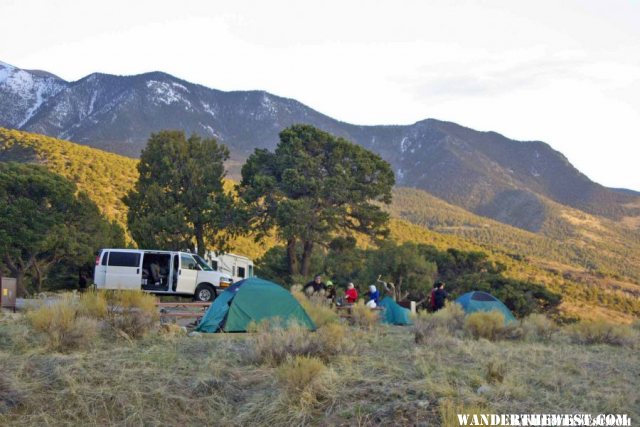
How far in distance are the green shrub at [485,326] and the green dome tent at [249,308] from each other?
11.6 feet

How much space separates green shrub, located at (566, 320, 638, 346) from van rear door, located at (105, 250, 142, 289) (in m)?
14.0

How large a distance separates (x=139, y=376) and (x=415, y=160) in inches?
6617

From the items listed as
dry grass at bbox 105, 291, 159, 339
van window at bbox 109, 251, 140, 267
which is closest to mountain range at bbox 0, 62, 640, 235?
van window at bbox 109, 251, 140, 267

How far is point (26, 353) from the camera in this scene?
33.1 feet

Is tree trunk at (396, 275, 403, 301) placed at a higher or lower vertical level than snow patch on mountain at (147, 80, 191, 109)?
lower

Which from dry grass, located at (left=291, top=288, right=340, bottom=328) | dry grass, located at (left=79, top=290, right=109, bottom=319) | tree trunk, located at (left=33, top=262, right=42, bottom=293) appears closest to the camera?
dry grass, located at (left=79, top=290, right=109, bottom=319)

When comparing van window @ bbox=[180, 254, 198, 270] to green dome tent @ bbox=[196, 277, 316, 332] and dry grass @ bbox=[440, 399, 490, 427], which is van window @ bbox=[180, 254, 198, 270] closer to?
green dome tent @ bbox=[196, 277, 316, 332]

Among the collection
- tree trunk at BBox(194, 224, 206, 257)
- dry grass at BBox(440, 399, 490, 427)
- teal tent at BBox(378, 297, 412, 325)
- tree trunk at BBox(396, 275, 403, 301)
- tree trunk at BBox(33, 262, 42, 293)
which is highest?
tree trunk at BBox(194, 224, 206, 257)

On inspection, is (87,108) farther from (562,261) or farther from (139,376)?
(139,376)

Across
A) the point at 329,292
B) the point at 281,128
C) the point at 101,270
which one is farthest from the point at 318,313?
the point at 281,128

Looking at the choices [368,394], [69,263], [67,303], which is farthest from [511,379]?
[69,263]

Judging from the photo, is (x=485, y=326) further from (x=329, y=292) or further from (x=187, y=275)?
(x=187, y=275)

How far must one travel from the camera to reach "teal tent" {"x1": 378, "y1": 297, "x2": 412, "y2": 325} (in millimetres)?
20602

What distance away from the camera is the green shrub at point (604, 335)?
15.8 metres
